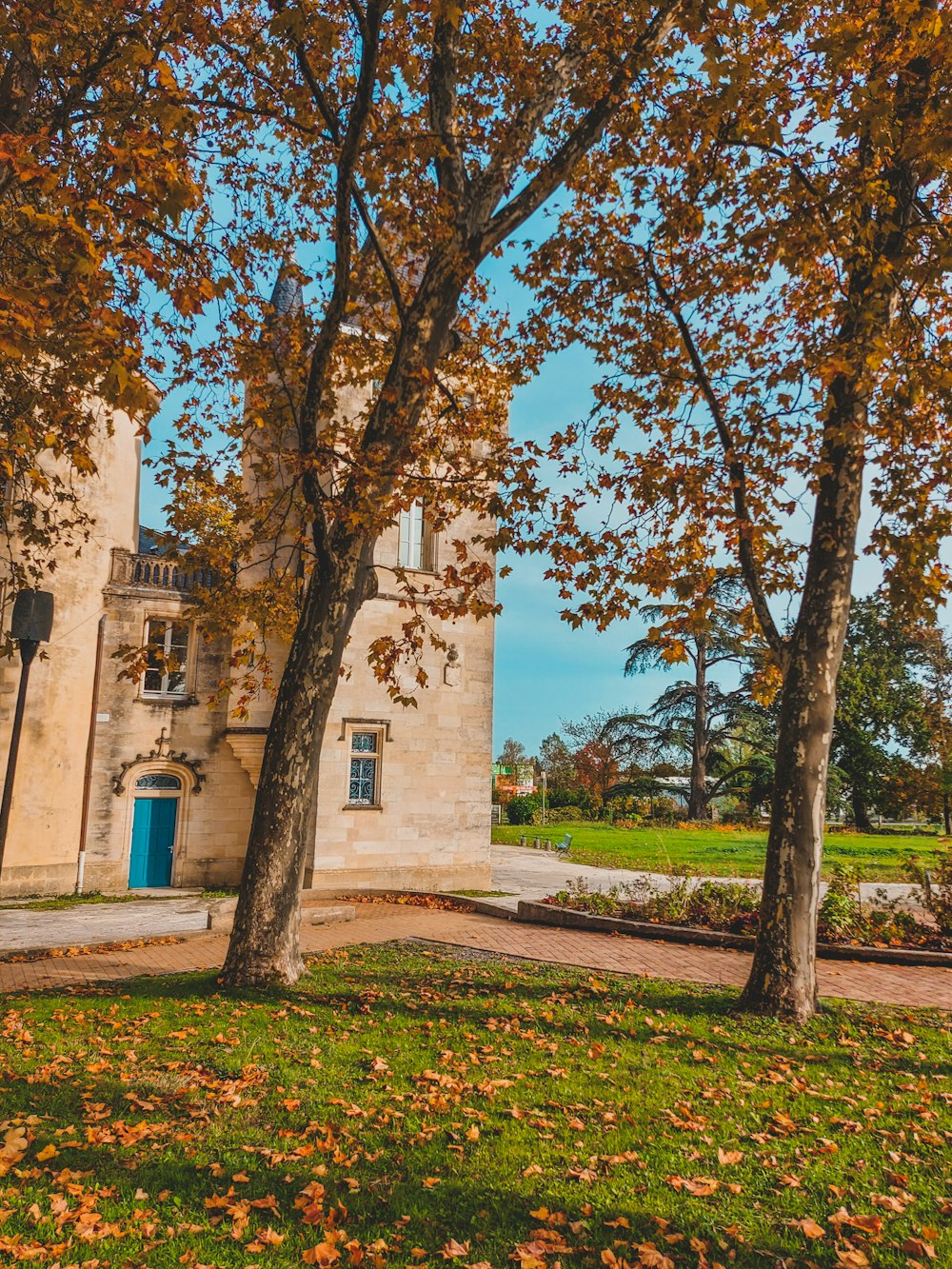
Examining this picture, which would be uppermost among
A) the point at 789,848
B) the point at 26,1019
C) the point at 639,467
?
the point at 639,467

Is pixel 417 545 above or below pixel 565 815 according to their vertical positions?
above

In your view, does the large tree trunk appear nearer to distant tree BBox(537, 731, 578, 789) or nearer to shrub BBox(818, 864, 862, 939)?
shrub BBox(818, 864, 862, 939)

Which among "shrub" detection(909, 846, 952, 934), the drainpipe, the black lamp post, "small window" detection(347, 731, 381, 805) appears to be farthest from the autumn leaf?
the drainpipe

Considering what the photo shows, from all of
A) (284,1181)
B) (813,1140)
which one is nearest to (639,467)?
(813,1140)

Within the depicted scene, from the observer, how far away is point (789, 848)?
7746 mm

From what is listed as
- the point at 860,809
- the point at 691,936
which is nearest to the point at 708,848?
the point at 691,936

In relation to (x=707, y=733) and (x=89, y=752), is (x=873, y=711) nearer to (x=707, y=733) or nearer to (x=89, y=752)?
(x=707, y=733)

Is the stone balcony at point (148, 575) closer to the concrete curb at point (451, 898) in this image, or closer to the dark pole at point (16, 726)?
the dark pole at point (16, 726)

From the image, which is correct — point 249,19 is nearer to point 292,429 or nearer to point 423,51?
point 423,51

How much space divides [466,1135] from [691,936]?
8.40 meters

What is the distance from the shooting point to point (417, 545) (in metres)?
20.3

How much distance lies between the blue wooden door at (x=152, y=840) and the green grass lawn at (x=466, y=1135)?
41.0 ft

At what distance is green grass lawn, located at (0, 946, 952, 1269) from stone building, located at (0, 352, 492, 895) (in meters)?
10.6

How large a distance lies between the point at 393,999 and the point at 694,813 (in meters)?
37.2
